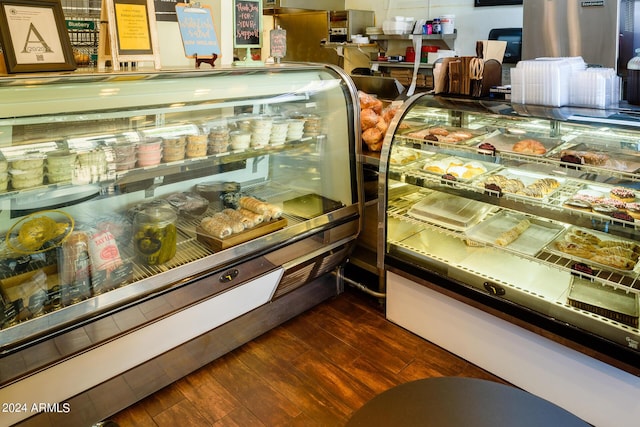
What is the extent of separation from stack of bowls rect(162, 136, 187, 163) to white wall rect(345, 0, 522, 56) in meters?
4.41

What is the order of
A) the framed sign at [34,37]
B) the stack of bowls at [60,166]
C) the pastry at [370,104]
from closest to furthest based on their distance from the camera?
the framed sign at [34,37] → the stack of bowls at [60,166] → the pastry at [370,104]

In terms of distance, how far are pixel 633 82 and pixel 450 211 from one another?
45.8 inches

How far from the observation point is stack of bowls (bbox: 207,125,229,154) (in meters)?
2.60

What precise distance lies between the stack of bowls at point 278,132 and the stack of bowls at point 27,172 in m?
1.27

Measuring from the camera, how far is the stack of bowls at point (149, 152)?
7.48 ft

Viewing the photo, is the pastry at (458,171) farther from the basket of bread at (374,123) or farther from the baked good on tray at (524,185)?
the basket of bread at (374,123)

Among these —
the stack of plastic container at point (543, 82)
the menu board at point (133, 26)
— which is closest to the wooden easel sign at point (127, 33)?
the menu board at point (133, 26)

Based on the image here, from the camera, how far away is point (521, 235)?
277 centimetres

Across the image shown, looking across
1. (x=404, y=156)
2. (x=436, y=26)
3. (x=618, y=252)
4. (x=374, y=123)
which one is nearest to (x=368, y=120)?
(x=374, y=123)

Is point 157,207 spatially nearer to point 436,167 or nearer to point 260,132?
point 260,132

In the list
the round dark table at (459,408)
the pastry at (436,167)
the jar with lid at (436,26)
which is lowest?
the round dark table at (459,408)

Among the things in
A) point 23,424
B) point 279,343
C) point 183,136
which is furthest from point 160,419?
point 183,136

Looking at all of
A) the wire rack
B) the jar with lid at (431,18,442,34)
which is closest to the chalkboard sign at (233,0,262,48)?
the wire rack

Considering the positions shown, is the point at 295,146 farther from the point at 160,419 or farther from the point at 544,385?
the point at 544,385
